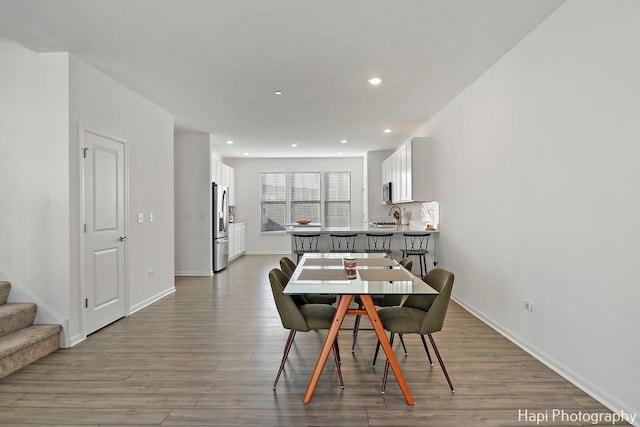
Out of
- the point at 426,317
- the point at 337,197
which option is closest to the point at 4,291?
the point at 426,317

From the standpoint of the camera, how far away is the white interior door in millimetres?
3922

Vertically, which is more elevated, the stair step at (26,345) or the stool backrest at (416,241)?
the stool backrest at (416,241)

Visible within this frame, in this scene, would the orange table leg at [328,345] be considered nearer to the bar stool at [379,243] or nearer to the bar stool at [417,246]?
the bar stool at [417,246]

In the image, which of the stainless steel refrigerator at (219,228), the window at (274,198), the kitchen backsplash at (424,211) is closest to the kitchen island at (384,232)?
the kitchen backsplash at (424,211)

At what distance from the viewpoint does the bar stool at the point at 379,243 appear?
20.5 ft

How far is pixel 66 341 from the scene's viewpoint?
3.60 meters

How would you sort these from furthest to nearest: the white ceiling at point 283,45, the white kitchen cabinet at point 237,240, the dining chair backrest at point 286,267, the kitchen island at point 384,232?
the white kitchen cabinet at point 237,240 < the kitchen island at point 384,232 < the dining chair backrest at point 286,267 < the white ceiling at point 283,45

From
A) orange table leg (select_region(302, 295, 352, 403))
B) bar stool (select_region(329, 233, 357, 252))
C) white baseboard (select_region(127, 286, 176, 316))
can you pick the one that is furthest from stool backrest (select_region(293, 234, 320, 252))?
orange table leg (select_region(302, 295, 352, 403))

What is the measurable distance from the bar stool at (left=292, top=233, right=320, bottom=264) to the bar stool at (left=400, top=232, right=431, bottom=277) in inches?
57.1

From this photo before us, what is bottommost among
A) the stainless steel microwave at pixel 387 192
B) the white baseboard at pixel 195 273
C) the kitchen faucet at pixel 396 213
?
the white baseboard at pixel 195 273

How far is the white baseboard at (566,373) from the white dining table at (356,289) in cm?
124

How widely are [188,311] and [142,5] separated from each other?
3.52 meters

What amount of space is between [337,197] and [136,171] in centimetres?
661

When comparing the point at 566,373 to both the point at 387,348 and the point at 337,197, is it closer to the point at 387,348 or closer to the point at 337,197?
the point at 387,348
